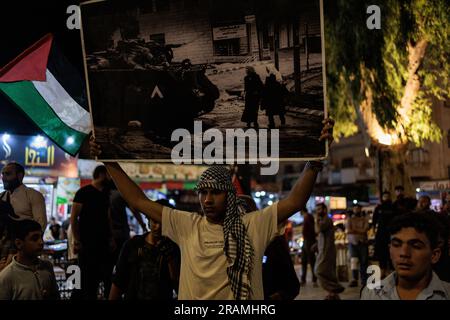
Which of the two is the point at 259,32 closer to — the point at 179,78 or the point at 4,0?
the point at 179,78

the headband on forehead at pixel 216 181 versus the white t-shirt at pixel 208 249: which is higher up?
the headband on forehead at pixel 216 181

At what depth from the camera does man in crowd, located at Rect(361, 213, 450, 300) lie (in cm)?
279

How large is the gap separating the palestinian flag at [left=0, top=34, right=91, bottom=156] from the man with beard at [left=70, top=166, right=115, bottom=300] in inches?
61.4

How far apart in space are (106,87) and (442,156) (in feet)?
117

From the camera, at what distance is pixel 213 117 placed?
380 cm

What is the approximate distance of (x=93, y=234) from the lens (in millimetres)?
7367

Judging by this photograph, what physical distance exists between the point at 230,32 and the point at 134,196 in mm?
1339

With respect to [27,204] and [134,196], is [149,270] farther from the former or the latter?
[27,204]

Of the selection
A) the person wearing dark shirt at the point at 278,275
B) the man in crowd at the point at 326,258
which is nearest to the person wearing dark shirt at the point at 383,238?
the man in crowd at the point at 326,258

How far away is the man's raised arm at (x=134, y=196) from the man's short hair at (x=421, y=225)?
5.27 feet

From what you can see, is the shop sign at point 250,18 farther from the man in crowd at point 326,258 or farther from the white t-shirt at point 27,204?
the man in crowd at point 326,258

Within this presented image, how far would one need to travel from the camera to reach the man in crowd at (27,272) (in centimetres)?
398

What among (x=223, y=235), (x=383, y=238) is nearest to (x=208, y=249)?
(x=223, y=235)
